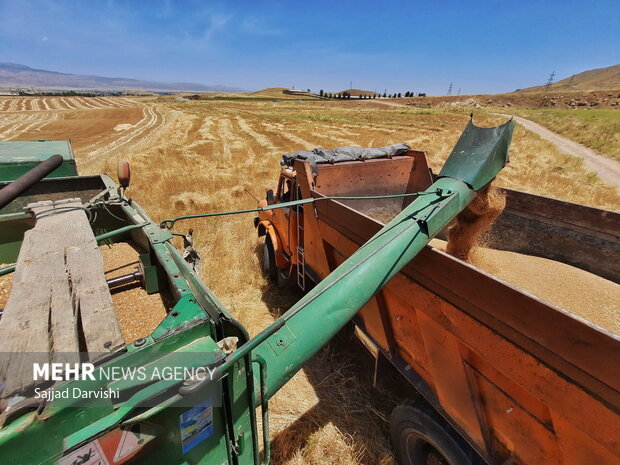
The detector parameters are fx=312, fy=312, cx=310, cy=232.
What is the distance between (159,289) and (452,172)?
2793mm

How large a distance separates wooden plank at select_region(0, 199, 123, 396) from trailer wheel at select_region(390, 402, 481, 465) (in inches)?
85.7

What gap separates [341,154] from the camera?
4.72m

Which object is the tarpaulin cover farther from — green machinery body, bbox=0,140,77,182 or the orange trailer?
green machinery body, bbox=0,140,77,182

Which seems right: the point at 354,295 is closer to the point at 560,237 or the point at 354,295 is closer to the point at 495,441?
the point at 495,441

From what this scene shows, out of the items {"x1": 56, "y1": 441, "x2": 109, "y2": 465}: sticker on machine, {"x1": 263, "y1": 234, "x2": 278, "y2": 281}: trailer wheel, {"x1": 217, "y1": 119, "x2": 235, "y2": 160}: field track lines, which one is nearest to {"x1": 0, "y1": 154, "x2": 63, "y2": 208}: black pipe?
{"x1": 56, "y1": 441, "x2": 109, "y2": 465}: sticker on machine

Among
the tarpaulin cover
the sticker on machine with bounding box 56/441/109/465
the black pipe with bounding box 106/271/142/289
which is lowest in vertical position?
the black pipe with bounding box 106/271/142/289

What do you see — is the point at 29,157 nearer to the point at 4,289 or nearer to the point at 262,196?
the point at 4,289

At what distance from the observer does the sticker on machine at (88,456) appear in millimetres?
1088

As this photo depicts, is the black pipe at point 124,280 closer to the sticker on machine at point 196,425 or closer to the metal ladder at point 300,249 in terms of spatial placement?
the sticker on machine at point 196,425

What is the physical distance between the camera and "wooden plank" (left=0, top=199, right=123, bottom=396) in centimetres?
114

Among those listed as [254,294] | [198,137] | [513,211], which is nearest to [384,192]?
[513,211]

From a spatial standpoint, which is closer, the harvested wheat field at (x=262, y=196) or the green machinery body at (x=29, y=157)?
the harvested wheat field at (x=262, y=196)

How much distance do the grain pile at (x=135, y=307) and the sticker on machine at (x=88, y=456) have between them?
1.20 metres

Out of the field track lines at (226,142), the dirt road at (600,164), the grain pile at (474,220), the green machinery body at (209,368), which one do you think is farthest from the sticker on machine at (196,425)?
the dirt road at (600,164)
